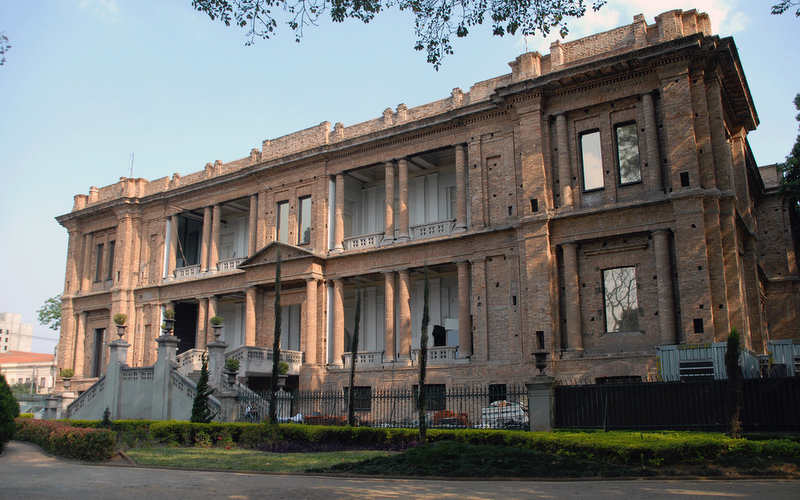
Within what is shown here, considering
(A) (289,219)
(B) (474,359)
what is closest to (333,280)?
(A) (289,219)

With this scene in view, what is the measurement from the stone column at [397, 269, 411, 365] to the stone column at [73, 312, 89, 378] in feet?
75.6

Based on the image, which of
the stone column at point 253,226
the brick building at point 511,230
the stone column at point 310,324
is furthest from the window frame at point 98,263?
the stone column at point 310,324

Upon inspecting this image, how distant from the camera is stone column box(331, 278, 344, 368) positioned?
31609 millimetres

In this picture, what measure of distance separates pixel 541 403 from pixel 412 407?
32.3ft

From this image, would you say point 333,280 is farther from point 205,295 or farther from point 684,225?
point 684,225

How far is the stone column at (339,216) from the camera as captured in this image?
33.0 m

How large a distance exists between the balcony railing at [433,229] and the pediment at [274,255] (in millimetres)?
4990

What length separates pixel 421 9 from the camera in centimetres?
1339

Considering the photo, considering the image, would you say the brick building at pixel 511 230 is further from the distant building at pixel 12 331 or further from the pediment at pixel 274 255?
the distant building at pixel 12 331

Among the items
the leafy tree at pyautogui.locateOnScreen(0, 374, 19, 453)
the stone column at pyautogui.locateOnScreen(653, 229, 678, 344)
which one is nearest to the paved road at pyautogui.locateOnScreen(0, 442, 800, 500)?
the leafy tree at pyautogui.locateOnScreen(0, 374, 19, 453)

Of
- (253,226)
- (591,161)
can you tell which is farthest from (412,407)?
(253,226)

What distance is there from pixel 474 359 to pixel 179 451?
1281 cm

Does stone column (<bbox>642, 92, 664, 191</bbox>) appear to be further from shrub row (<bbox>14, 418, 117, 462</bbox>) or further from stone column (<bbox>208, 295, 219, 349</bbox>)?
stone column (<bbox>208, 295, 219, 349</bbox>)

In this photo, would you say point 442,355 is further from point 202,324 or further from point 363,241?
point 202,324
